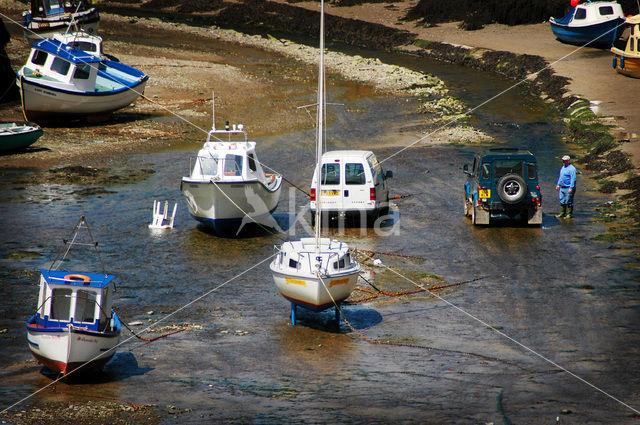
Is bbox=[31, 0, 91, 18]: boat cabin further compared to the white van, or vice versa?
bbox=[31, 0, 91, 18]: boat cabin

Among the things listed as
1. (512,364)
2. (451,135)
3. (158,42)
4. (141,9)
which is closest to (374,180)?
(512,364)

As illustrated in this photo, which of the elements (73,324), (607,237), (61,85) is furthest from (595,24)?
(73,324)

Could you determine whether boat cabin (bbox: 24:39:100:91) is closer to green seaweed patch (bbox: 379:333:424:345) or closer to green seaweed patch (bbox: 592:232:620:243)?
green seaweed patch (bbox: 592:232:620:243)

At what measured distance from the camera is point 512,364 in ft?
55.0

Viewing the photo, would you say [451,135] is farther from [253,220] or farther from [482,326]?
[482,326]

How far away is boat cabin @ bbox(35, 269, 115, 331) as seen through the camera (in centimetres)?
1648

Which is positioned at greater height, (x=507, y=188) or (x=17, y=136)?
(x=507, y=188)

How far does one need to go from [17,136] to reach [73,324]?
21.3 meters

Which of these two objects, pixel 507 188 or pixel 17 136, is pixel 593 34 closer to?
pixel 507 188

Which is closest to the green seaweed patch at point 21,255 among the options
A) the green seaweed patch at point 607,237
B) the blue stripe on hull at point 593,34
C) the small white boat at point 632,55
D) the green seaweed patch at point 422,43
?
the green seaweed patch at point 607,237

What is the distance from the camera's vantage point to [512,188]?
25.2m

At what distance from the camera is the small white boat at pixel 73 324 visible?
1585 cm

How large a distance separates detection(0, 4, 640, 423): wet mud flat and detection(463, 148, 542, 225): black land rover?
61 cm

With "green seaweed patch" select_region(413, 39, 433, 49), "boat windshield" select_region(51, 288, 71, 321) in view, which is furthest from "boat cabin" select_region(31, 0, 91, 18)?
"boat windshield" select_region(51, 288, 71, 321)
